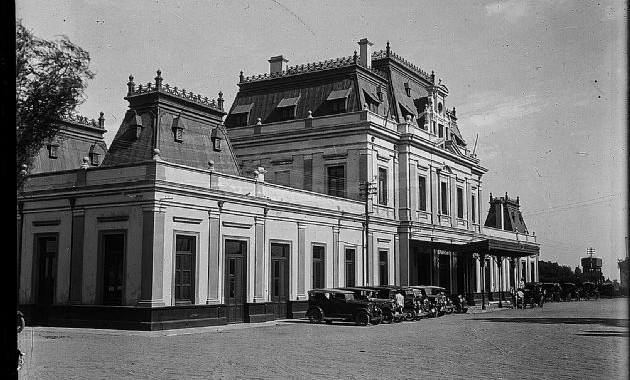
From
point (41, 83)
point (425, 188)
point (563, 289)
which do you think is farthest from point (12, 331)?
point (563, 289)

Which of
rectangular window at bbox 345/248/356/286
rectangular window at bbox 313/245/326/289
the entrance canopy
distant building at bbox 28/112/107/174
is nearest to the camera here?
distant building at bbox 28/112/107/174

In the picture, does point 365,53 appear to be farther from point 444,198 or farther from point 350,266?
point 350,266

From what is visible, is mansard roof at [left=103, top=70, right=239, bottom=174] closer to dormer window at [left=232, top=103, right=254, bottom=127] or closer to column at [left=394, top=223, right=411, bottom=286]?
dormer window at [left=232, top=103, right=254, bottom=127]

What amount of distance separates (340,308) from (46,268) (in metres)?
12.3

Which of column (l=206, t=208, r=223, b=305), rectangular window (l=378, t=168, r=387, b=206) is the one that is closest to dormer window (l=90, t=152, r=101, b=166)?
column (l=206, t=208, r=223, b=305)

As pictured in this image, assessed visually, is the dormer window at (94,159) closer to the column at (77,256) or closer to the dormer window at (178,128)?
the dormer window at (178,128)

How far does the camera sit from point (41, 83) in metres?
10.7

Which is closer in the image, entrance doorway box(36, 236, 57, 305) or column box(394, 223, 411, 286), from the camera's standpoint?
entrance doorway box(36, 236, 57, 305)

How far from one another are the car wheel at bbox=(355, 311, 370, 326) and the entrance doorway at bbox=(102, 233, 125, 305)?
394 inches

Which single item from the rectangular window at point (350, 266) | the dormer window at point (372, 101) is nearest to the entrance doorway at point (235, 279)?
the rectangular window at point (350, 266)

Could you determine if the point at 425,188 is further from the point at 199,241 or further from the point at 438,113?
the point at 199,241

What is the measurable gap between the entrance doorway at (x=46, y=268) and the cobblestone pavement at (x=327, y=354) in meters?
2.95

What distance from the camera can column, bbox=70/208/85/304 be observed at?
83.4ft

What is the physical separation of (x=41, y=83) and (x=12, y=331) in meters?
7.12
